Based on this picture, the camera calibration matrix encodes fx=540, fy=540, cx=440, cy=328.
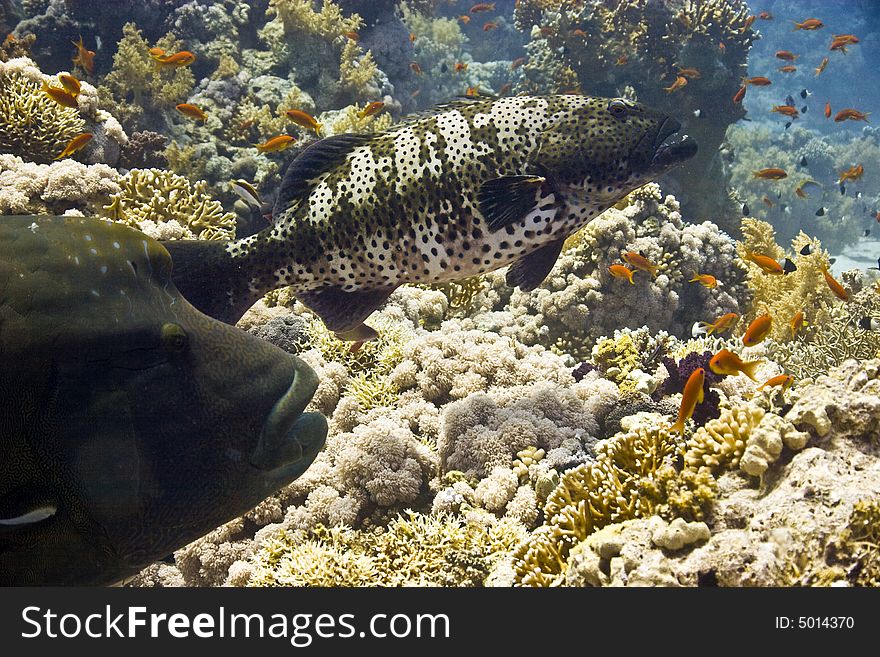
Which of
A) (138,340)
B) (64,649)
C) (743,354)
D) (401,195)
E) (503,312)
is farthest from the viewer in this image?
(503,312)

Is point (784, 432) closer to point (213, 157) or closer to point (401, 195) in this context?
point (401, 195)

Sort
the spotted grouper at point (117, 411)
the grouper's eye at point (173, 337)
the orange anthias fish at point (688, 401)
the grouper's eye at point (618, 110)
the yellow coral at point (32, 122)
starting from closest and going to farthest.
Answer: the spotted grouper at point (117, 411), the grouper's eye at point (173, 337), the orange anthias fish at point (688, 401), the grouper's eye at point (618, 110), the yellow coral at point (32, 122)

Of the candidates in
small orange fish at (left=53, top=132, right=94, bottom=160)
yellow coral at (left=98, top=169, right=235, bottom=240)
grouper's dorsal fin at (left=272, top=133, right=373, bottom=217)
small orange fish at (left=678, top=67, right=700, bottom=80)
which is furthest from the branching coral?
small orange fish at (left=678, top=67, right=700, bottom=80)

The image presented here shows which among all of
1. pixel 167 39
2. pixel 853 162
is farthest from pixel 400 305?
pixel 853 162

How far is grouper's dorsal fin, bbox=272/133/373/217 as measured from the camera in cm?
380

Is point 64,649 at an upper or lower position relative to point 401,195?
lower

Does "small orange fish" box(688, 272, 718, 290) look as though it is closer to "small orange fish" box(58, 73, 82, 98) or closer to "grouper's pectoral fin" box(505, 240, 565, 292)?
"grouper's pectoral fin" box(505, 240, 565, 292)

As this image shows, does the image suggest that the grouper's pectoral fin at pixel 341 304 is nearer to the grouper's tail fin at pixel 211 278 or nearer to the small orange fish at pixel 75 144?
the grouper's tail fin at pixel 211 278

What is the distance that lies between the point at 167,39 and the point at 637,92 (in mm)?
10850

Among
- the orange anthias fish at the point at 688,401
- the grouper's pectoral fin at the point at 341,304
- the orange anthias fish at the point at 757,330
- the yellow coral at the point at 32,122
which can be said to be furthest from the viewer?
the yellow coral at the point at 32,122

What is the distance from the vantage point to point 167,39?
11.6m

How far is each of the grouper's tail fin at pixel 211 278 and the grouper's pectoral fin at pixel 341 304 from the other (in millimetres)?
431

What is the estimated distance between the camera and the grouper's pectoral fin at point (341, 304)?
12.6 ft

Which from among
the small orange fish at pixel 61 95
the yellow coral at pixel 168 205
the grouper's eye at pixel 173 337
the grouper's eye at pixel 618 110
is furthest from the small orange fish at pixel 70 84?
the grouper's eye at pixel 173 337
